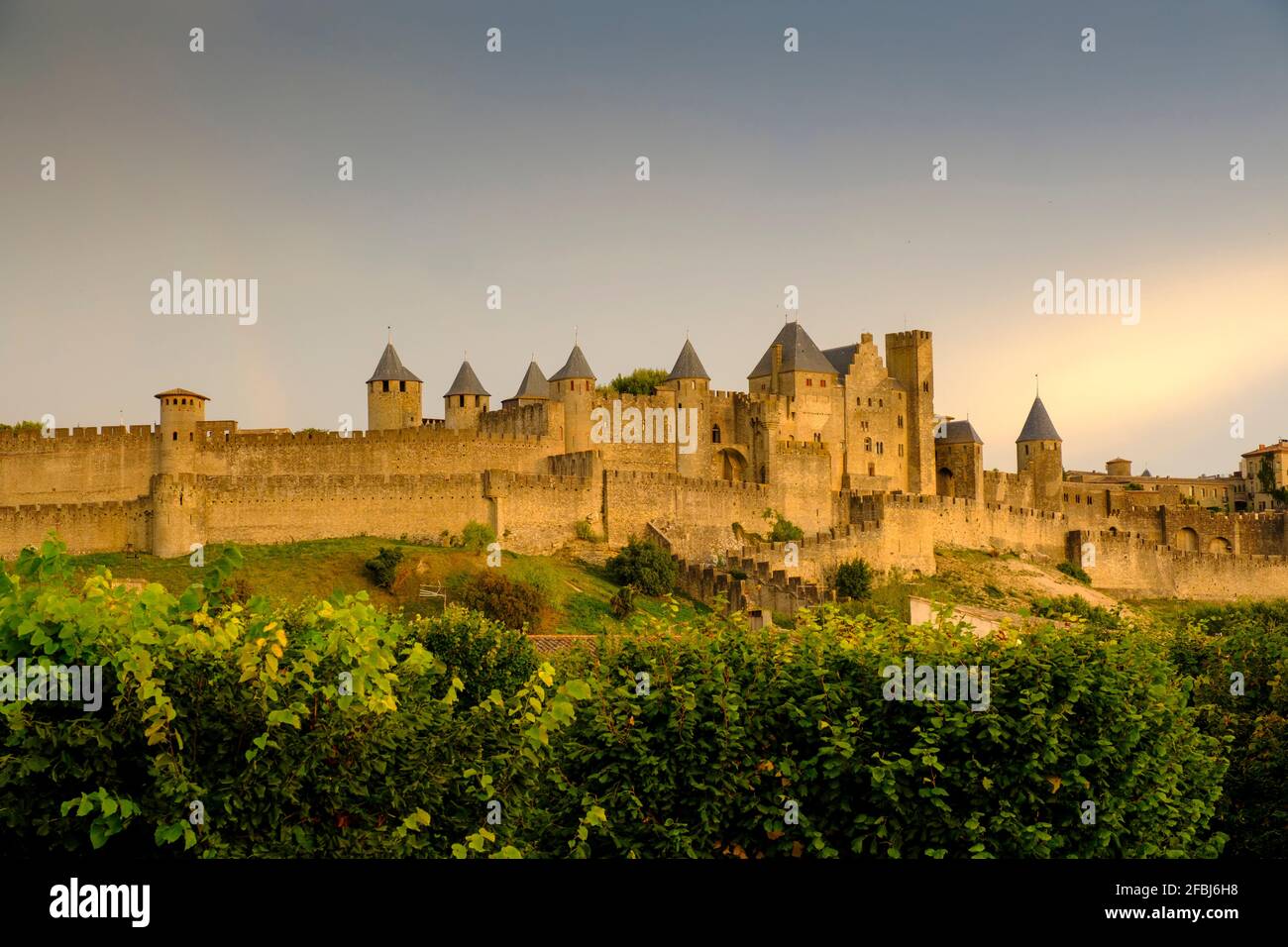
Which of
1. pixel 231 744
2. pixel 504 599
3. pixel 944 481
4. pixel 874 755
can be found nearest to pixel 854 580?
pixel 504 599

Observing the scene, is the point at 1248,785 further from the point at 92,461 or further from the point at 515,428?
the point at 92,461

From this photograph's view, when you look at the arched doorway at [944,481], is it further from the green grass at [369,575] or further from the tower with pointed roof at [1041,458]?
the green grass at [369,575]

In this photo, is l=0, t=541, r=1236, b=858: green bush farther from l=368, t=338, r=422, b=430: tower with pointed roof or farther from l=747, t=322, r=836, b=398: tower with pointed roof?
l=747, t=322, r=836, b=398: tower with pointed roof

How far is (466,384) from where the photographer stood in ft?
223

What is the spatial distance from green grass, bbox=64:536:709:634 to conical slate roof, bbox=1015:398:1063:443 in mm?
33654

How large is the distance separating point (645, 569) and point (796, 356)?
63.6 ft

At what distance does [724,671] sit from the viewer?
739 inches

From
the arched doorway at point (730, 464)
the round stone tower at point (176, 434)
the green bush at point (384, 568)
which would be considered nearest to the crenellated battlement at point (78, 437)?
the round stone tower at point (176, 434)

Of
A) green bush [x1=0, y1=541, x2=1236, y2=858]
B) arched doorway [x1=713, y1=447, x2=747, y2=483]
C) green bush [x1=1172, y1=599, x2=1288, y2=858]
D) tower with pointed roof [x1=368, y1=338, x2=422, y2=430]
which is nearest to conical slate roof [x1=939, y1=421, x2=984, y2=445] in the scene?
arched doorway [x1=713, y1=447, x2=747, y2=483]

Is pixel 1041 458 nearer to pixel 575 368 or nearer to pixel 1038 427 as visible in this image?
pixel 1038 427

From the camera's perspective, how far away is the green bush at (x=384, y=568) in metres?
52.4

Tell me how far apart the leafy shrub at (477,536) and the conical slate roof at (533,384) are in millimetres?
12363
